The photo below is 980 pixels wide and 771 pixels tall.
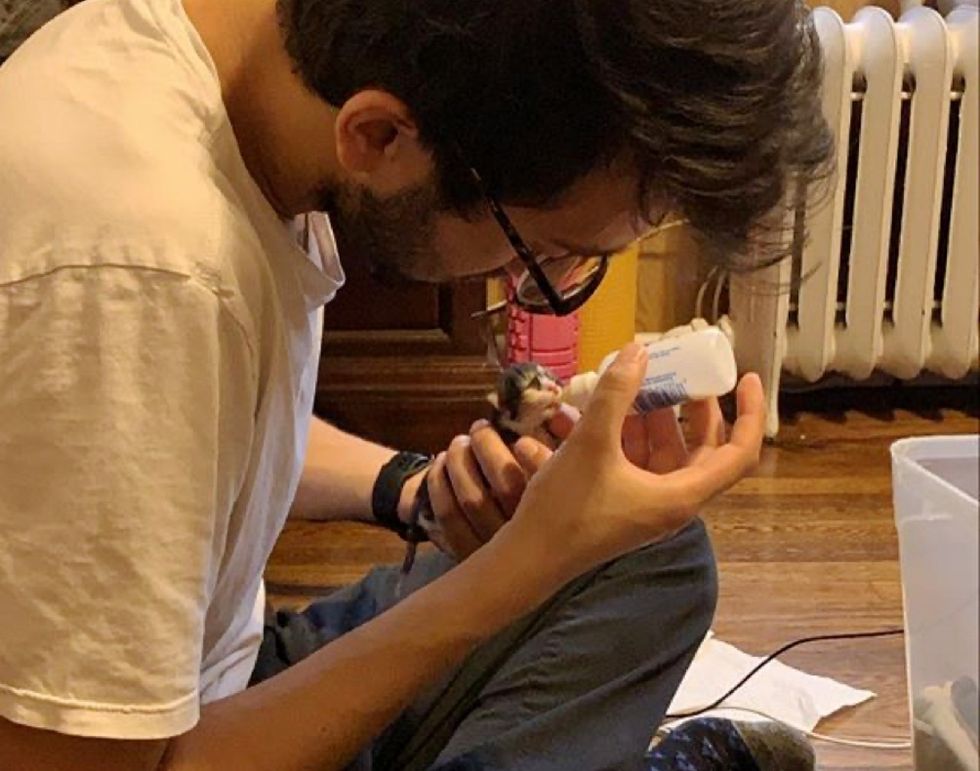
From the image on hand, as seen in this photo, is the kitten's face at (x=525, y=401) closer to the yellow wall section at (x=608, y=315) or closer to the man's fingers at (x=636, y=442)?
the man's fingers at (x=636, y=442)

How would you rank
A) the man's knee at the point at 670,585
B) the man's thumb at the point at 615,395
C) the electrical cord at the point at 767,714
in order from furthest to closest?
the electrical cord at the point at 767,714 → the man's knee at the point at 670,585 → the man's thumb at the point at 615,395

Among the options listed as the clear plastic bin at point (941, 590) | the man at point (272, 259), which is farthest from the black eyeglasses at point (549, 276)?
the clear plastic bin at point (941, 590)

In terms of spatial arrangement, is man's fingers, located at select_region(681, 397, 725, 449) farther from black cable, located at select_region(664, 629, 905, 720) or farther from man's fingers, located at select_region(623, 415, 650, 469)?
black cable, located at select_region(664, 629, 905, 720)

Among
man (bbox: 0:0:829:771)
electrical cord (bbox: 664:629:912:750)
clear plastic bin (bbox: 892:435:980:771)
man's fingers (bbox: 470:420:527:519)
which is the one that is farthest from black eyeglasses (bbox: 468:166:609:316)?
electrical cord (bbox: 664:629:912:750)

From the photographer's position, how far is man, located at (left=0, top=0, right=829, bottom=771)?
27.9 inches

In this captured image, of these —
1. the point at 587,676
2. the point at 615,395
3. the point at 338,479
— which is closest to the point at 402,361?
the point at 338,479

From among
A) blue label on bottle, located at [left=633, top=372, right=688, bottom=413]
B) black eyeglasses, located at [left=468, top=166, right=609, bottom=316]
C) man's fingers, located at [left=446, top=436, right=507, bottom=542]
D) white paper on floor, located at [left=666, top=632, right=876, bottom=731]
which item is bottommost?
white paper on floor, located at [left=666, top=632, right=876, bottom=731]

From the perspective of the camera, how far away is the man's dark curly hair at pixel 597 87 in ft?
2.41

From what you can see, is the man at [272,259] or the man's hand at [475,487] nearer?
the man at [272,259]

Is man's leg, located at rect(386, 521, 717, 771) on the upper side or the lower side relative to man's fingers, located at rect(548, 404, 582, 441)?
lower

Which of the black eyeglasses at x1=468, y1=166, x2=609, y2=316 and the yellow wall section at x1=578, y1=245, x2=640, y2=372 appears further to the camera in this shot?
the yellow wall section at x1=578, y1=245, x2=640, y2=372

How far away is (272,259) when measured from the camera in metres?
0.83

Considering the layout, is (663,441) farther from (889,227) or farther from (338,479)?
(889,227)

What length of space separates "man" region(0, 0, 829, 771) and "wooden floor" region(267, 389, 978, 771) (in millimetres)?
700
